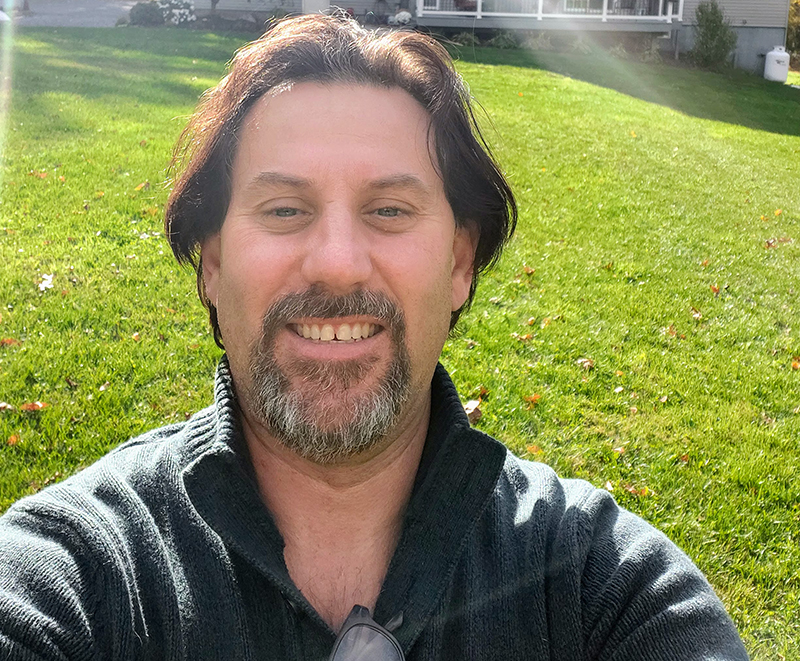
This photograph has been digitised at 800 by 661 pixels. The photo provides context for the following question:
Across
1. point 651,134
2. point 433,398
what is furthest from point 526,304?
point 651,134

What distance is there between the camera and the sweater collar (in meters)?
1.96

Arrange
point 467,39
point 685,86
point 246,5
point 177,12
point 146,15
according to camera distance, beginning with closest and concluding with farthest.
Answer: point 685,86, point 146,15, point 467,39, point 177,12, point 246,5

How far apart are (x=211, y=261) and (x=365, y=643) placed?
1.33 m

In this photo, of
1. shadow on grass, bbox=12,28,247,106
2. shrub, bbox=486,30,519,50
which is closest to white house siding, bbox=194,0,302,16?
shadow on grass, bbox=12,28,247,106

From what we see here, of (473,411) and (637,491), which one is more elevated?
(473,411)

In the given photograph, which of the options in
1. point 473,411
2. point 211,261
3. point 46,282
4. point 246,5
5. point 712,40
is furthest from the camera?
point 246,5

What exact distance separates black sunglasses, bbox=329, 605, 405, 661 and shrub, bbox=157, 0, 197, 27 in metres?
24.0

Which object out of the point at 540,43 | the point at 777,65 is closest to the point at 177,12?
the point at 540,43

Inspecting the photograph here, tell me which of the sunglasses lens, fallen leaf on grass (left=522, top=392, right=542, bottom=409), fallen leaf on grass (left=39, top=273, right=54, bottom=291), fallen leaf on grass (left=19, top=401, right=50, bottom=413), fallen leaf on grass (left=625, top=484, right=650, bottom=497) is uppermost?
the sunglasses lens

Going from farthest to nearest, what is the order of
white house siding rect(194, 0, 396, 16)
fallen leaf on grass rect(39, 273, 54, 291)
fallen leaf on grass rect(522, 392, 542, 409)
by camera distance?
1. white house siding rect(194, 0, 396, 16)
2. fallen leaf on grass rect(39, 273, 54, 291)
3. fallen leaf on grass rect(522, 392, 542, 409)

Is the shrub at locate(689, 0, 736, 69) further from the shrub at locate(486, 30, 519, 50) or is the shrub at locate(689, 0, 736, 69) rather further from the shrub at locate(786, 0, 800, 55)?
the shrub at locate(786, 0, 800, 55)

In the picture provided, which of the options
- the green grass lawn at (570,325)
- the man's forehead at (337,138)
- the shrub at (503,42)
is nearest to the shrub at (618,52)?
the shrub at (503,42)

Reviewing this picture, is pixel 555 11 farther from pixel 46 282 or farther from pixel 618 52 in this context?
pixel 46 282

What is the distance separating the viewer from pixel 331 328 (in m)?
2.13
